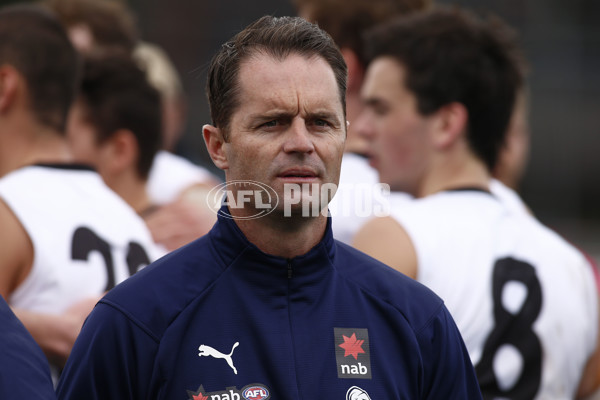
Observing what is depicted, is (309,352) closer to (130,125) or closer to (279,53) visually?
(279,53)

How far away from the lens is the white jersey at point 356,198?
386 cm

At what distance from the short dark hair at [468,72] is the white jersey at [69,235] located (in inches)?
54.1

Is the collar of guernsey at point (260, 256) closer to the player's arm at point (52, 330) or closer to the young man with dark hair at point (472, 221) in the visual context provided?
the young man with dark hair at point (472, 221)

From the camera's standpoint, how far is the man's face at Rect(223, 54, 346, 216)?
2195 millimetres

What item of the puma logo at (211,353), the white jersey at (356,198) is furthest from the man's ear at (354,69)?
the puma logo at (211,353)

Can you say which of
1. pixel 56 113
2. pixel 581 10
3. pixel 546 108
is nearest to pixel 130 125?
pixel 56 113

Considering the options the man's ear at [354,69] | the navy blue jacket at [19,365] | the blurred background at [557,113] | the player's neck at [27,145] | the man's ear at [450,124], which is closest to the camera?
the navy blue jacket at [19,365]

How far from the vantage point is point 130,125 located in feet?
15.1

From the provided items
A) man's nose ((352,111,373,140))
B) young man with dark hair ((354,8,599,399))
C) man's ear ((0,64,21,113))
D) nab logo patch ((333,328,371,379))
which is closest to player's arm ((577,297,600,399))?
young man with dark hair ((354,8,599,399))

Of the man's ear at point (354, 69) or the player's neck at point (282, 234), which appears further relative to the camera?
the man's ear at point (354, 69)

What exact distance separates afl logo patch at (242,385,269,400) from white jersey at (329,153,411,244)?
1.45 metres

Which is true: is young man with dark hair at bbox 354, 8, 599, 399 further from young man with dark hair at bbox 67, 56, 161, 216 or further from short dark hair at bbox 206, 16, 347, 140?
young man with dark hair at bbox 67, 56, 161, 216

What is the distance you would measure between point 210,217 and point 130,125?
630mm

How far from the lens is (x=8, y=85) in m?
3.61
